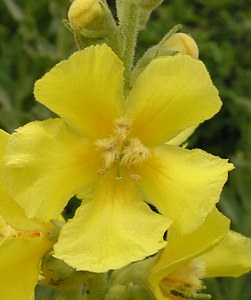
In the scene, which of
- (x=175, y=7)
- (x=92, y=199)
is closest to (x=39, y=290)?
(x=92, y=199)

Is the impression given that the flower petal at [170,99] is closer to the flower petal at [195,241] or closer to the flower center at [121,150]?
the flower center at [121,150]

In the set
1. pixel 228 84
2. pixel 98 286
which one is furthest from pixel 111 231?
pixel 228 84

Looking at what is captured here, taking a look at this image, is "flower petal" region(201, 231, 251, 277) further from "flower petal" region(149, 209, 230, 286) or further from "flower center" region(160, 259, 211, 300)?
"flower petal" region(149, 209, 230, 286)

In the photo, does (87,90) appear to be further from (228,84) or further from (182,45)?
(228,84)

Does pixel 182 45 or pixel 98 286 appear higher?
pixel 182 45

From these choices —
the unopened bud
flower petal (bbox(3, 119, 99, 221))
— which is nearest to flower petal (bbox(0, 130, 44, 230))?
flower petal (bbox(3, 119, 99, 221))

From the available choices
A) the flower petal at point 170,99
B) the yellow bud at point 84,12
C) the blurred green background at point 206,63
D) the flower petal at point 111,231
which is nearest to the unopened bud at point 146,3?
the yellow bud at point 84,12

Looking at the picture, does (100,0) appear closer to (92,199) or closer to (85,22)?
(85,22)
